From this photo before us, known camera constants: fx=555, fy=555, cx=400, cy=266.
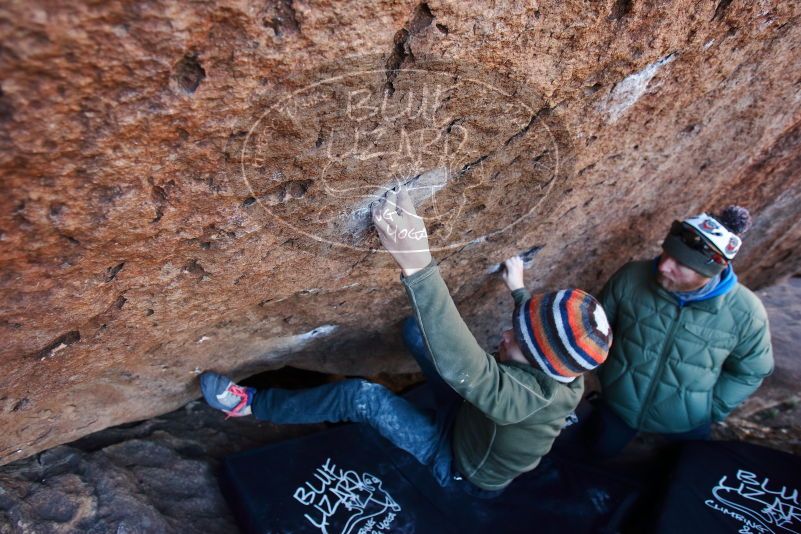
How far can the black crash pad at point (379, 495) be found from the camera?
2400 mm

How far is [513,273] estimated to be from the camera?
2.63 m

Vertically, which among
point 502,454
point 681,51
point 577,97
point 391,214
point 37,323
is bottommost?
point 502,454

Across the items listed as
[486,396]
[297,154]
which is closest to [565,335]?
[486,396]

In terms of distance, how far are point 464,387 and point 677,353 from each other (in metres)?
1.38

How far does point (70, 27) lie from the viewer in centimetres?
97

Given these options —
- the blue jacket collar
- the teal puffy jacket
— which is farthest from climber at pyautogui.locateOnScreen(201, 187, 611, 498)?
the blue jacket collar

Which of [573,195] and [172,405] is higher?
[573,195]

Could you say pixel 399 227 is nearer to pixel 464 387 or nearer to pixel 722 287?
pixel 464 387

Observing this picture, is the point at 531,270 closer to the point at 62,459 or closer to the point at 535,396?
the point at 535,396

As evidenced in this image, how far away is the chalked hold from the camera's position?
2.40 meters

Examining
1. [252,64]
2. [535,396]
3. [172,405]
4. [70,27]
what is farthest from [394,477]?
[70,27]

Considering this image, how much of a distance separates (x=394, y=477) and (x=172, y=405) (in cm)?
112

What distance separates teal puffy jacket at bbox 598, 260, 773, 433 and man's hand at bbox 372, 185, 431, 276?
4.77 feet

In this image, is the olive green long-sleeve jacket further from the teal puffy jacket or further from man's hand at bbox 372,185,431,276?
the teal puffy jacket
